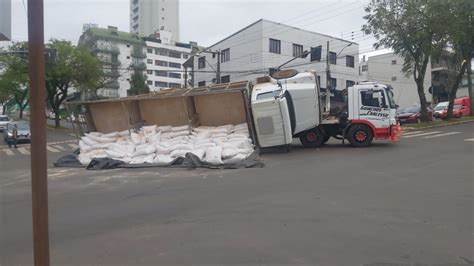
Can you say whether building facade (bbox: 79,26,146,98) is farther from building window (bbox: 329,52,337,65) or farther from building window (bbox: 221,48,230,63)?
building window (bbox: 329,52,337,65)

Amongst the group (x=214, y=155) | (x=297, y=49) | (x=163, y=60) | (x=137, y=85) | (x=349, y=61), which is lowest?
(x=214, y=155)

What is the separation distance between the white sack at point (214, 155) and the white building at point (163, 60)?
9074 centimetres

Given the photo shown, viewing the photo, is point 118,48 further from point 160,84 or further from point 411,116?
point 411,116

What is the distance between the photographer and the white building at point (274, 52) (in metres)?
45.2

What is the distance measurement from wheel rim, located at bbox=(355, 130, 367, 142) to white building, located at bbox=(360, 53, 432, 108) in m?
49.6

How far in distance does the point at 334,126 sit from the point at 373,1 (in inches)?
573

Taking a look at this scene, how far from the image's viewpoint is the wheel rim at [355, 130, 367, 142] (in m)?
18.0

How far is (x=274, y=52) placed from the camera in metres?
46.1

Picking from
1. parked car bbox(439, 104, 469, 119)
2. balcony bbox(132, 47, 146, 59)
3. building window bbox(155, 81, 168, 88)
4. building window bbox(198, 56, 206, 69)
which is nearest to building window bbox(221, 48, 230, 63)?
building window bbox(198, 56, 206, 69)

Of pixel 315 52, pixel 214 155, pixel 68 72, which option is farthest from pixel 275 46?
pixel 214 155

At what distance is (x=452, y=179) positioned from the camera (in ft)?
32.9

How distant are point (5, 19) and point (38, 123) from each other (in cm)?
66

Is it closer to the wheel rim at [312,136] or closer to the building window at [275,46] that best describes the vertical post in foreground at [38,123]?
the wheel rim at [312,136]

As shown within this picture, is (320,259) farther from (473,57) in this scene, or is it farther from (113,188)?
(473,57)
